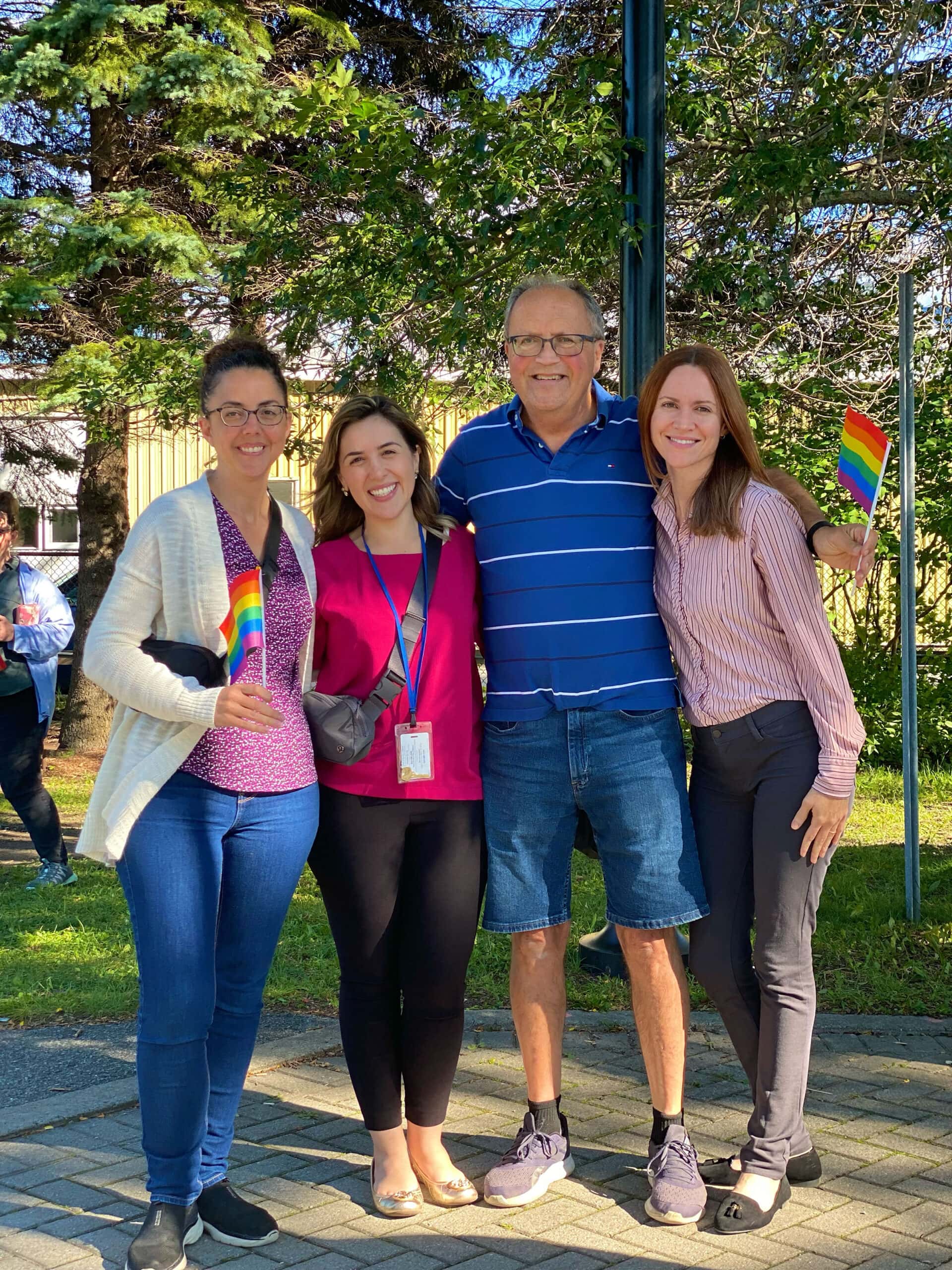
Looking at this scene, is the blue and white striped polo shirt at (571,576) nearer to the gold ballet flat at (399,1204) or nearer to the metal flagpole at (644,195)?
the gold ballet flat at (399,1204)

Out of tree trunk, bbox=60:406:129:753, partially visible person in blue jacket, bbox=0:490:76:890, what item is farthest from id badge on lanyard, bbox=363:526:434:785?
tree trunk, bbox=60:406:129:753

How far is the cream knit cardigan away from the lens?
10.4 ft

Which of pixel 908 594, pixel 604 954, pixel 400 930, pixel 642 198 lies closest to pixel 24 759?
pixel 604 954

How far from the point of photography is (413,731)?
11.4 ft

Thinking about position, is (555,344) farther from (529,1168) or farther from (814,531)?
(529,1168)

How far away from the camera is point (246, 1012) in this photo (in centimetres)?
352

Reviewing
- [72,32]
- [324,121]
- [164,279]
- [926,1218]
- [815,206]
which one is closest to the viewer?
[926,1218]

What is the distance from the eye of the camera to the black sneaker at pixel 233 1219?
340 cm

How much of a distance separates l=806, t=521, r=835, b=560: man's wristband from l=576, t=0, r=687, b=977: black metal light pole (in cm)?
184

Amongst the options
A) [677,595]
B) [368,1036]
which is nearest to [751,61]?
[677,595]

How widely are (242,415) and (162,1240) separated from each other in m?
1.97

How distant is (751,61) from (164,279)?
5694 mm

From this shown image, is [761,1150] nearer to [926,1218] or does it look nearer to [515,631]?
[926,1218]

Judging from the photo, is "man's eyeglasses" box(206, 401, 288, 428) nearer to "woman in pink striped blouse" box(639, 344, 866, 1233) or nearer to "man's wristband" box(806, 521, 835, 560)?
"woman in pink striped blouse" box(639, 344, 866, 1233)
